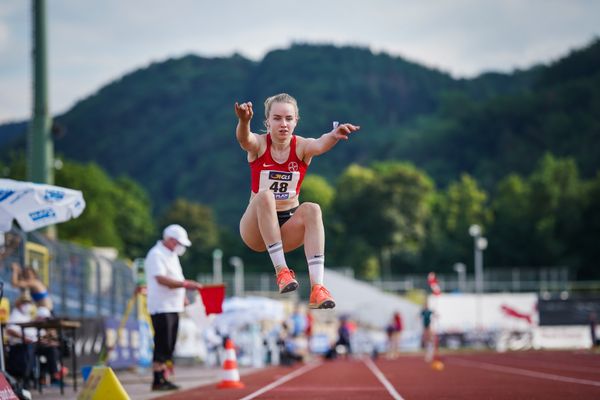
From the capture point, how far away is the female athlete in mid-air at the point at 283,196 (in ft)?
33.5

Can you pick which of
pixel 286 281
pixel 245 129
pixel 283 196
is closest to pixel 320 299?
pixel 286 281

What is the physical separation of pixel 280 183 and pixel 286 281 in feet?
3.10

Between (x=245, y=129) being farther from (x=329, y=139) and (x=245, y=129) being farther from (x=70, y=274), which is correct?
(x=70, y=274)

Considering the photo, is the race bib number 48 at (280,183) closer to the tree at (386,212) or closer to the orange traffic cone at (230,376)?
the orange traffic cone at (230,376)

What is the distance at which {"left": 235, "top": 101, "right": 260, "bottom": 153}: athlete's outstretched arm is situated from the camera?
9.66 metres

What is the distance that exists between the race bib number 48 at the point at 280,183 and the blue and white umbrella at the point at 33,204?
216 inches

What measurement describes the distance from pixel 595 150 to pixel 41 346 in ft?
413

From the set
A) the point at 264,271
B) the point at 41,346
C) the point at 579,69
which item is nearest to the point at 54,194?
the point at 41,346

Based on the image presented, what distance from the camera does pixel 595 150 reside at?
13538 cm

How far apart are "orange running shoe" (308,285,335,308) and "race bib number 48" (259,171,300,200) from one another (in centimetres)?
94

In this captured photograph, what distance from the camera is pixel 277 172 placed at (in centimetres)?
1038

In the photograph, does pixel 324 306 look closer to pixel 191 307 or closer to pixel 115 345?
pixel 191 307

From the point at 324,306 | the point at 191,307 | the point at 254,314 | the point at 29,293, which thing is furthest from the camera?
the point at 254,314

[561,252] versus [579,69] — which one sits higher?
[579,69]
